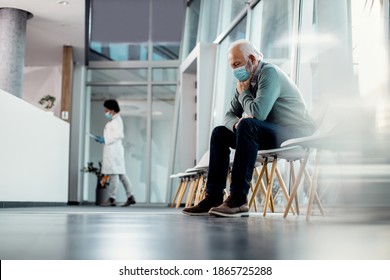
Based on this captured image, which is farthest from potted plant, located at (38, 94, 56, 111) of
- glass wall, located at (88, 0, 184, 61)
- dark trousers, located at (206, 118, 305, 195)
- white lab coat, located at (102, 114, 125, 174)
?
dark trousers, located at (206, 118, 305, 195)

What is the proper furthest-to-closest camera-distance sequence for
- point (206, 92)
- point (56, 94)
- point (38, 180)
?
point (56, 94), point (206, 92), point (38, 180)

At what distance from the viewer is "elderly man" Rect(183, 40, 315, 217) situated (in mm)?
2709

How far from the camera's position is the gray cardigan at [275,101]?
Result: 110 inches

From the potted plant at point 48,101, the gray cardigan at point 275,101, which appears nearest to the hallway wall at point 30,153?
the potted plant at point 48,101

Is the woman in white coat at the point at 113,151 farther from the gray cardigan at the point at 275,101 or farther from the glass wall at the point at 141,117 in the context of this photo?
the gray cardigan at the point at 275,101

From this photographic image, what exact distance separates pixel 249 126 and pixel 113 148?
5.45 meters

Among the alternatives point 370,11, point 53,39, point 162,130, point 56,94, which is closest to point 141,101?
point 162,130

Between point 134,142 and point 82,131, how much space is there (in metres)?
0.98

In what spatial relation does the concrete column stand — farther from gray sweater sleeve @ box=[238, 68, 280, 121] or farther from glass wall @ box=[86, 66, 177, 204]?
gray sweater sleeve @ box=[238, 68, 280, 121]

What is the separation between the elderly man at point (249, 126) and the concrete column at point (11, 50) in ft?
14.4

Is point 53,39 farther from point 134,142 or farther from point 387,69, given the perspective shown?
point 387,69

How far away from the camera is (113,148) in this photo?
796cm

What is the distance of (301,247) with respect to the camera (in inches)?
47.7

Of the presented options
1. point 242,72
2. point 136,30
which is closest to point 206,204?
point 242,72
